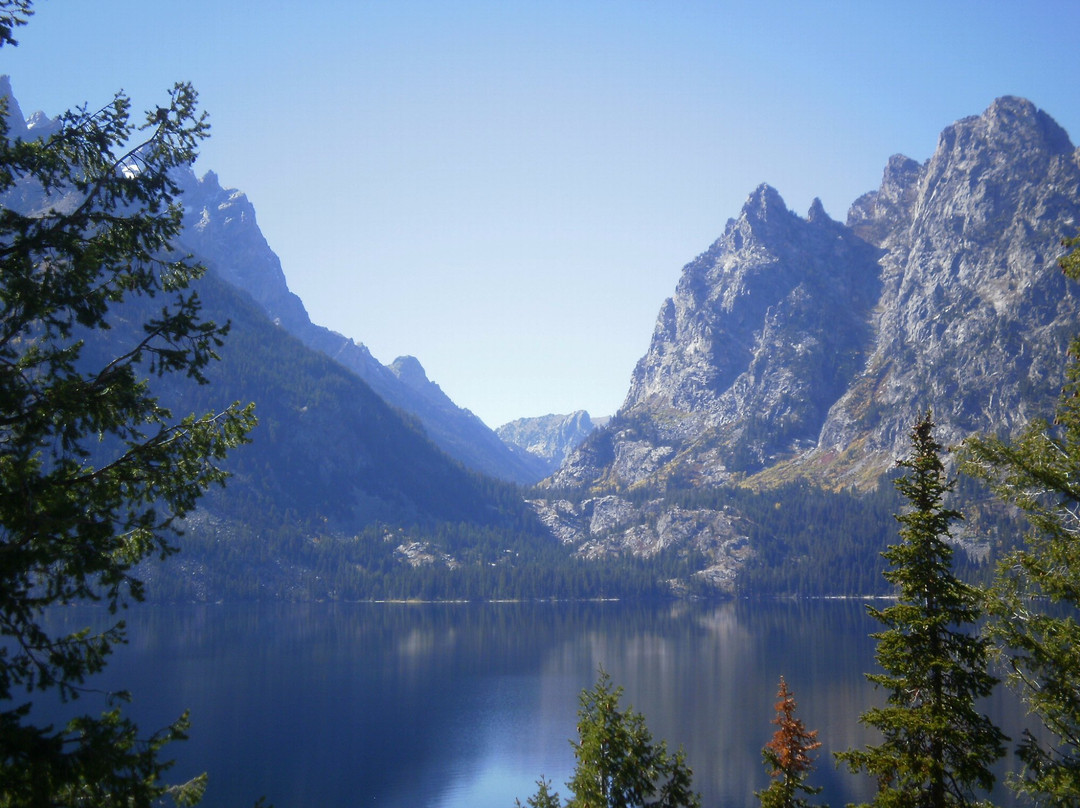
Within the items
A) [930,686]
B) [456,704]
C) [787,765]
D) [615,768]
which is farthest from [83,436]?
[456,704]

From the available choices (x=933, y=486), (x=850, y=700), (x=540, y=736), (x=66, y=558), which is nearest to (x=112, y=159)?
(x=66, y=558)

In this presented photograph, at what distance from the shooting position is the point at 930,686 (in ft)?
61.2

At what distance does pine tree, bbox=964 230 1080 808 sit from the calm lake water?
176ft

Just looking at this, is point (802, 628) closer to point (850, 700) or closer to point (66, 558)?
point (850, 700)

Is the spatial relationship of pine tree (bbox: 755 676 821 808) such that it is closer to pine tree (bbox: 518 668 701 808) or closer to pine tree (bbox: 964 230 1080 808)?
pine tree (bbox: 518 668 701 808)

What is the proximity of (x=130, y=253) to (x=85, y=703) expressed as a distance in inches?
4153

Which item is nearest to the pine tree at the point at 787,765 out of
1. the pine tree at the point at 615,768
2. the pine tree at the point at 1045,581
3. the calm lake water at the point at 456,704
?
the pine tree at the point at 615,768

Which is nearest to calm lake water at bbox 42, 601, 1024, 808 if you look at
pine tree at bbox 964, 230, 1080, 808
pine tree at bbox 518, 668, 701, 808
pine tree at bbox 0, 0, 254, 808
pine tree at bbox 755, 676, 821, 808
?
pine tree at bbox 755, 676, 821, 808

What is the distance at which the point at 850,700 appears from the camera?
10012cm

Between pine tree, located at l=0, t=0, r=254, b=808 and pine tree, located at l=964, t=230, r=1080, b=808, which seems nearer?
pine tree, located at l=0, t=0, r=254, b=808

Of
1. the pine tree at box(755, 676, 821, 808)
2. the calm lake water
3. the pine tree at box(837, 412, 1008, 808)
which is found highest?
the pine tree at box(837, 412, 1008, 808)

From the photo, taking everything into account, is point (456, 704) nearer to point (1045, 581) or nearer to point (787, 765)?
point (787, 765)

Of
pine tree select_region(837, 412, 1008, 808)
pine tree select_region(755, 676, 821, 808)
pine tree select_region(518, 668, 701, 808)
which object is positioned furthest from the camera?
pine tree select_region(755, 676, 821, 808)

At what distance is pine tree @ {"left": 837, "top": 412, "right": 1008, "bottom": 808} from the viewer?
711 inches
